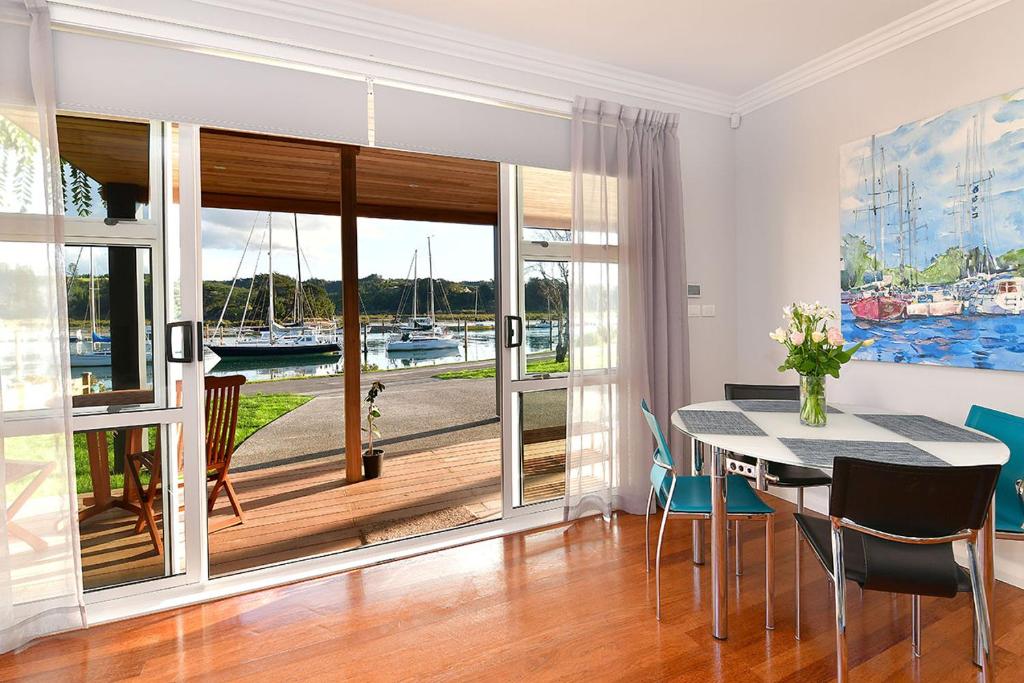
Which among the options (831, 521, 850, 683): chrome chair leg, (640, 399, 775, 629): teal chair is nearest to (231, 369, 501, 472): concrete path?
(640, 399, 775, 629): teal chair

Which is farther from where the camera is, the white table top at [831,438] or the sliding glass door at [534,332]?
the sliding glass door at [534,332]

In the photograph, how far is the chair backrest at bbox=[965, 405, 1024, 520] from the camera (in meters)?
2.16

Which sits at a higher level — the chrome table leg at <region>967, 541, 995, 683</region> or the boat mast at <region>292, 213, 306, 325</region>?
the boat mast at <region>292, 213, 306, 325</region>

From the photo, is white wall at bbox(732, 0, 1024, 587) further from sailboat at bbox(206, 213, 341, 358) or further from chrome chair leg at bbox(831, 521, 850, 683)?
sailboat at bbox(206, 213, 341, 358)

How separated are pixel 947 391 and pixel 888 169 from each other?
3.99ft

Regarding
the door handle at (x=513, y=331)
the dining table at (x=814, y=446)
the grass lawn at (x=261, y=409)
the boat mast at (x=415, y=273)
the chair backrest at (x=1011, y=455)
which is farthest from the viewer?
the boat mast at (x=415, y=273)

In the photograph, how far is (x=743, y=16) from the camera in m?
2.77

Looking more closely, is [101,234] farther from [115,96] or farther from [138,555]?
[138,555]

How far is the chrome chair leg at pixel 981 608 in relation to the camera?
1.65 m

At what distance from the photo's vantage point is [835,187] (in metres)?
3.27

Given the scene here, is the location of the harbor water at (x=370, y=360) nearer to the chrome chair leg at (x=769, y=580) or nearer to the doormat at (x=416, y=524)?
the doormat at (x=416, y=524)

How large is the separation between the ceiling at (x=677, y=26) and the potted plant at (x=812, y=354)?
5.20 feet

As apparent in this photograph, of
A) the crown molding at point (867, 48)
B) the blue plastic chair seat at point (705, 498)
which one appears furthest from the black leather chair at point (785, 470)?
the crown molding at point (867, 48)

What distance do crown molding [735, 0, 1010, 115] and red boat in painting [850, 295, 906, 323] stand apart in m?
1.35
